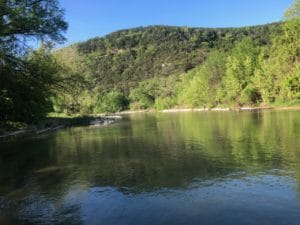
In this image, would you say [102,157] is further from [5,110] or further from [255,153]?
[5,110]

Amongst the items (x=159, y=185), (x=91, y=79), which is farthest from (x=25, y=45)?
(x=91, y=79)

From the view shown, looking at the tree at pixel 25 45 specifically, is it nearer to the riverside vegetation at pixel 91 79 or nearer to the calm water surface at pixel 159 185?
the riverside vegetation at pixel 91 79

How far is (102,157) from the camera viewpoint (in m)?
27.3

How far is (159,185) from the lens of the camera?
57.8ft

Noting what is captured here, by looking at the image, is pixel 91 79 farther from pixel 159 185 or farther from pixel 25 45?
pixel 159 185

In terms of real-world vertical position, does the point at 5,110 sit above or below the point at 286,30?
below

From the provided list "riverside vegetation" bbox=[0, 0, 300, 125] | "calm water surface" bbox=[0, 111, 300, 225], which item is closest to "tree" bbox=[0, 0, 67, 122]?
"riverside vegetation" bbox=[0, 0, 300, 125]

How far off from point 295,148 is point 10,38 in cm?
2061

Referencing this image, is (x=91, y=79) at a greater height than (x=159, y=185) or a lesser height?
greater

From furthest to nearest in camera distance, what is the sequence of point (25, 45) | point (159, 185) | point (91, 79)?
point (91, 79)
point (25, 45)
point (159, 185)

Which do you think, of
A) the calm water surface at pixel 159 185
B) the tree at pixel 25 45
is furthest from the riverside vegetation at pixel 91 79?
the calm water surface at pixel 159 185

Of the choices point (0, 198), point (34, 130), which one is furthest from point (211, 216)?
point (34, 130)

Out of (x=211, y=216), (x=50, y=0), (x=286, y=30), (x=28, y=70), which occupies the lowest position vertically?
(x=211, y=216)

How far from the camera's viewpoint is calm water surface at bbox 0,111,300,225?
13.3m
